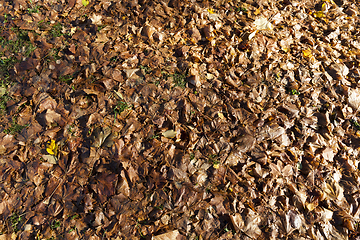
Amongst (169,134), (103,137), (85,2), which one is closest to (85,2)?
(85,2)

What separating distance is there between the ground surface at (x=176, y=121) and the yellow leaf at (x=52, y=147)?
1 cm

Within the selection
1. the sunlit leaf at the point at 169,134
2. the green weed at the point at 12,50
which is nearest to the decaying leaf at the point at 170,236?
the sunlit leaf at the point at 169,134

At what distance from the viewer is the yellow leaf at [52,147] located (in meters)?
2.63

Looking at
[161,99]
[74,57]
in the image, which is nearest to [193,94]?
[161,99]

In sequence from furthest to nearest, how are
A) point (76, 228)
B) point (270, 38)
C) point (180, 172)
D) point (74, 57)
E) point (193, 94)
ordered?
1. point (270, 38)
2. point (74, 57)
3. point (193, 94)
4. point (180, 172)
5. point (76, 228)

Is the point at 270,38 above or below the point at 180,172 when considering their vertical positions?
above

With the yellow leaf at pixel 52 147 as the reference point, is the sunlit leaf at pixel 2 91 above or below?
above

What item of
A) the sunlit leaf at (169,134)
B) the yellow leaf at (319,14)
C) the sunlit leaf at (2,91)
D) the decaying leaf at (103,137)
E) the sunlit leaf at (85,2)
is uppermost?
the yellow leaf at (319,14)

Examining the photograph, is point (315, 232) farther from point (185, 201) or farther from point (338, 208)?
point (185, 201)

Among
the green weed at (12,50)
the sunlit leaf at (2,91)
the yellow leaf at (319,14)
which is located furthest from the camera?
the yellow leaf at (319,14)

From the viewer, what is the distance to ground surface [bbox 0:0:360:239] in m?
2.40

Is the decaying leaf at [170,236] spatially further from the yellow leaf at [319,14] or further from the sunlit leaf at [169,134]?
the yellow leaf at [319,14]

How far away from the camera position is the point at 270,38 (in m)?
3.37

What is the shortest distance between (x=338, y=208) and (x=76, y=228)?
2.90 metres
